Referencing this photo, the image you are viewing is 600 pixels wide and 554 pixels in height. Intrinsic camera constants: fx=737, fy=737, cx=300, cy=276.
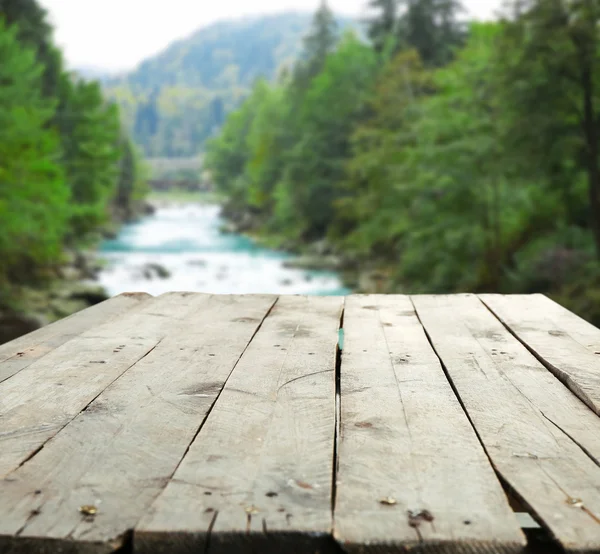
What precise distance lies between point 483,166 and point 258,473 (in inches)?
638

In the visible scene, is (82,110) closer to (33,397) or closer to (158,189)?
(33,397)

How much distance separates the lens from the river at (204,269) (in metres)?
20.3

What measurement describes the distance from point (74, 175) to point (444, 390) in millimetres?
27411

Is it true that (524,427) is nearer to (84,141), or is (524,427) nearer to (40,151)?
(40,151)

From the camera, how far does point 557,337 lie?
2.56 m

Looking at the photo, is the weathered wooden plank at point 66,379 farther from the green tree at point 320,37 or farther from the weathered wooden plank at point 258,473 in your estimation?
the green tree at point 320,37

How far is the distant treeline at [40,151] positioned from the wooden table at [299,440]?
13.0 meters

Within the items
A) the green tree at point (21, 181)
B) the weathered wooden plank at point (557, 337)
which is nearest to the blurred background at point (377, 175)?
the green tree at point (21, 181)

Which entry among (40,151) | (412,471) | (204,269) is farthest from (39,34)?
(412,471)

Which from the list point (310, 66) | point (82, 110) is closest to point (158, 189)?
point (310, 66)

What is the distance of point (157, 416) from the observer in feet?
5.49

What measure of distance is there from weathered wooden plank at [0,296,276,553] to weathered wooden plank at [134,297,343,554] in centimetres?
5

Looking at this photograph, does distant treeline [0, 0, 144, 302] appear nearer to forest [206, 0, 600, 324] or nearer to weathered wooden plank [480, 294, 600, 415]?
forest [206, 0, 600, 324]

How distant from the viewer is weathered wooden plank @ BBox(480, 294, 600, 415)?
1957mm
